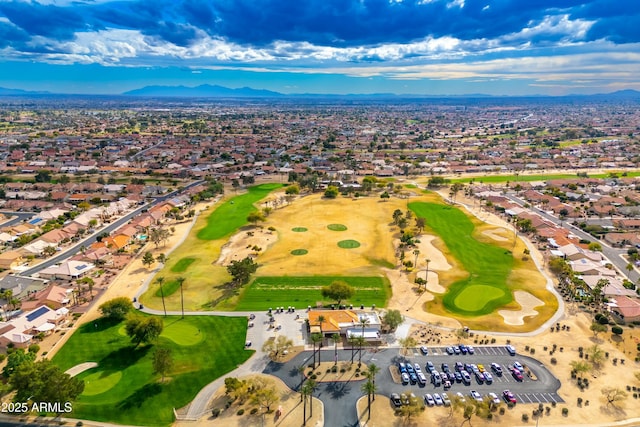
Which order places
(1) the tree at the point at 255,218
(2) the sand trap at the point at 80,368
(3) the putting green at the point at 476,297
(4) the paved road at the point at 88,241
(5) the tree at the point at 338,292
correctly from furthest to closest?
(1) the tree at the point at 255,218, (4) the paved road at the point at 88,241, (3) the putting green at the point at 476,297, (5) the tree at the point at 338,292, (2) the sand trap at the point at 80,368

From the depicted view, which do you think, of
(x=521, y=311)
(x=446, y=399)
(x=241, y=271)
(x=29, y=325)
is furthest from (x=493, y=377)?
(x=29, y=325)

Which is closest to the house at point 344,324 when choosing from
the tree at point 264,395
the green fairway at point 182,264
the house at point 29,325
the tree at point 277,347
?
the tree at point 277,347

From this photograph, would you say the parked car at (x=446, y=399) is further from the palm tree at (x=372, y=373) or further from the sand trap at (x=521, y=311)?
the sand trap at (x=521, y=311)

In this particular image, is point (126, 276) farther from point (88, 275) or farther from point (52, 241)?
point (52, 241)

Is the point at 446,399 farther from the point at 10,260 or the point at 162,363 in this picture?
the point at 10,260

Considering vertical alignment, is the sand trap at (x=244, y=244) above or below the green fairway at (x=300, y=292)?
above

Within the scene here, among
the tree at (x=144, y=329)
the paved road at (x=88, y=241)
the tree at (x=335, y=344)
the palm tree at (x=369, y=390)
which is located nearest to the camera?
the palm tree at (x=369, y=390)
